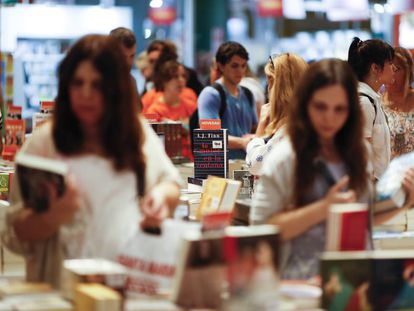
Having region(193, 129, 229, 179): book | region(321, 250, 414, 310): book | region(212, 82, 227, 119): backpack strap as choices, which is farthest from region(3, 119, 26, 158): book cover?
region(321, 250, 414, 310): book

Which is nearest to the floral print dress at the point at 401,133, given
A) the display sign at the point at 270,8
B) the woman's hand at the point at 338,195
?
the woman's hand at the point at 338,195

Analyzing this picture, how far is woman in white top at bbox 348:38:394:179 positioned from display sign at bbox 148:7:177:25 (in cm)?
1705

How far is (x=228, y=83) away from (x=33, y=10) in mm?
9500

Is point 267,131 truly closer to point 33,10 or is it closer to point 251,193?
point 251,193

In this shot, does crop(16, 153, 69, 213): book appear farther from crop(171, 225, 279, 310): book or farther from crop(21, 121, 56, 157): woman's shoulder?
crop(171, 225, 279, 310): book

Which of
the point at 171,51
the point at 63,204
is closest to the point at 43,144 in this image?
the point at 63,204

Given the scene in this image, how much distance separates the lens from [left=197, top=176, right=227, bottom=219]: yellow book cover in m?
4.62

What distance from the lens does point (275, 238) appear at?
3.06 meters

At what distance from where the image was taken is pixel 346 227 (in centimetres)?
330

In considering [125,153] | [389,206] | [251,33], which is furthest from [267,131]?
[251,33]

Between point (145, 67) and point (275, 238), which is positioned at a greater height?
point (145, 67)

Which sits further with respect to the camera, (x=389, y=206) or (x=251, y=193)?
(x=251, y=193)

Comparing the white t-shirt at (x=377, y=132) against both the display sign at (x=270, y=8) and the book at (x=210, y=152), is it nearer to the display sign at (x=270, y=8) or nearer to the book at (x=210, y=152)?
the book at (x=210, y=152)

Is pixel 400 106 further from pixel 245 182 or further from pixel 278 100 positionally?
pixel 278 100
